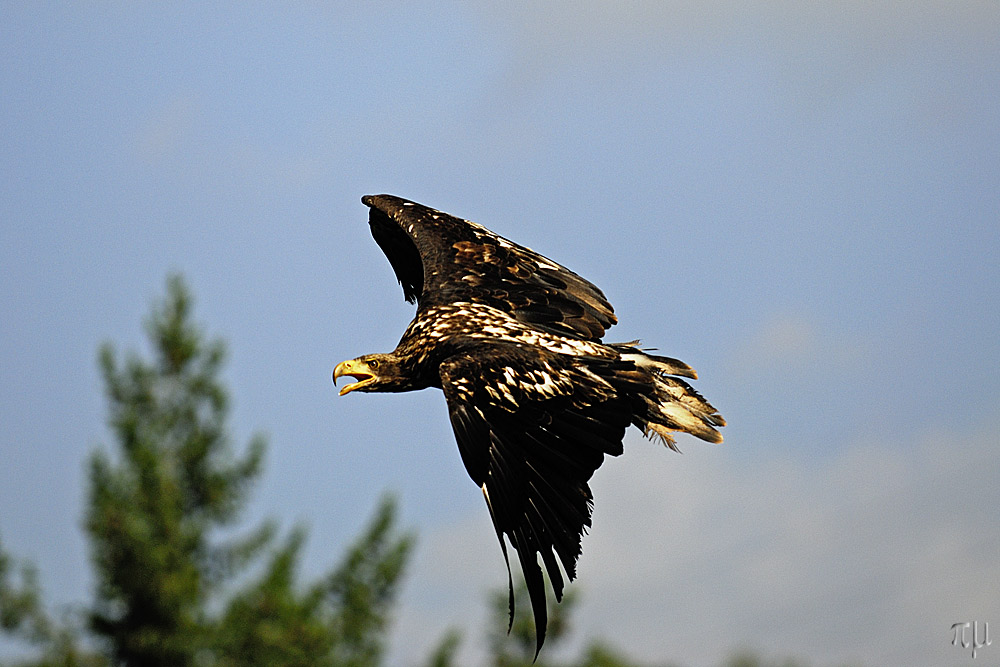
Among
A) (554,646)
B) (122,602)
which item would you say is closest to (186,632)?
(122,602)

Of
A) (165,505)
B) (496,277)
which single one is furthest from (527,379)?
(165,505)

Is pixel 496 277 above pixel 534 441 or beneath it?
above

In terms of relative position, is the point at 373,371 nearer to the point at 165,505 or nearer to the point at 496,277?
the point at 496,277

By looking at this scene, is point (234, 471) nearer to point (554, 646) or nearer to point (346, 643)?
point (346, 643)

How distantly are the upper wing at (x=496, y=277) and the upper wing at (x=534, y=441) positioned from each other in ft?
4.64

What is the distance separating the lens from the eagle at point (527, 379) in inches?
312

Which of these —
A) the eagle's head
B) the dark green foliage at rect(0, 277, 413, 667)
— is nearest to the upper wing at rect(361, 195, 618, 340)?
the eagle's head

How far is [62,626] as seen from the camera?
2864 centimetres

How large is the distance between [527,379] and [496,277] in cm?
212

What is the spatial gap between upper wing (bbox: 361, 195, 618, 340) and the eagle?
0.04ft

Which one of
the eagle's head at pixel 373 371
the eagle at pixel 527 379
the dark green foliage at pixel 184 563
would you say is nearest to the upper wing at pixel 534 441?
the eagle at pixel 527 379

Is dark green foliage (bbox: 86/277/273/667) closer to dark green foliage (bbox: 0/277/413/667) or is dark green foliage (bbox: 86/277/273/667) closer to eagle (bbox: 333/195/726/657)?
dark green foliage (bbox: 0/277/413/667)

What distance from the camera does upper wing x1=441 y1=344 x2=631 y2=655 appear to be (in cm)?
786

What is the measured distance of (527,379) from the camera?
824 cm
